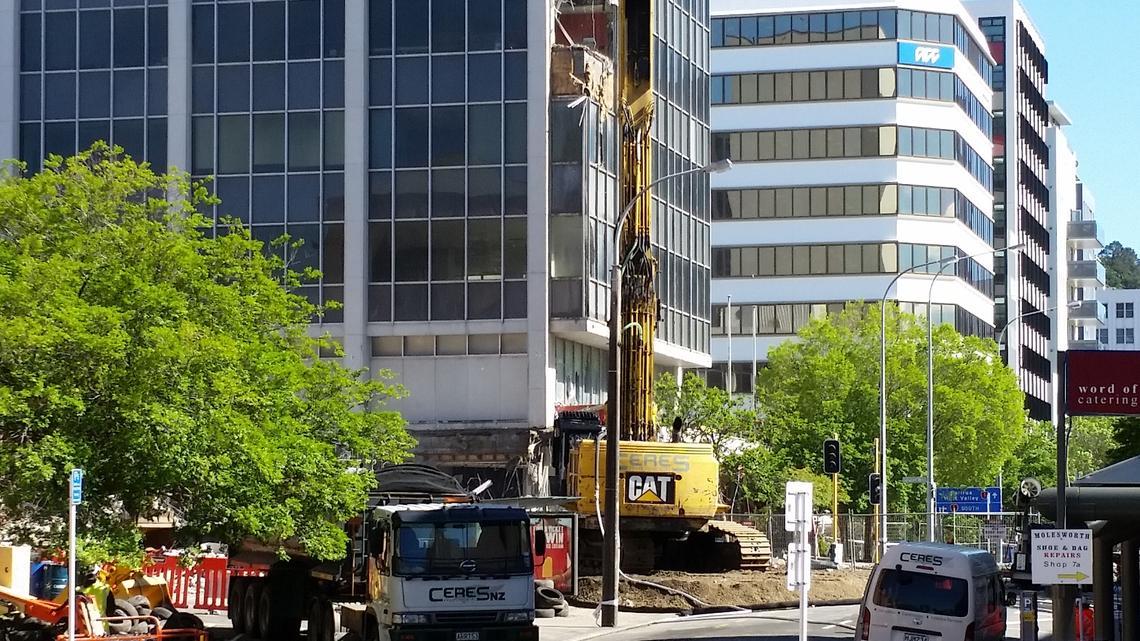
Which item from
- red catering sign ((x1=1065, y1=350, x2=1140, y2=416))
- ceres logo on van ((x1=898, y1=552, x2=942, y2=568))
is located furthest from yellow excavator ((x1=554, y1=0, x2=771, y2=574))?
red catering sign ((x1=1065, y1=350, x2=1140, y2=416))

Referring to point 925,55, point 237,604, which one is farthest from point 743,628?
point 925,55

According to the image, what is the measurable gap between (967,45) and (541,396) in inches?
1896

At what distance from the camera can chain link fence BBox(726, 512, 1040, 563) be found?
56375 millimetres

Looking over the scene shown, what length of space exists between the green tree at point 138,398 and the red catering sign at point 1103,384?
11345mm

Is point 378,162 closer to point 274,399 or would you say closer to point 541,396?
point 541,396

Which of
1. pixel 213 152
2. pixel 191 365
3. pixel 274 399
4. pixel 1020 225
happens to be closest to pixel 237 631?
pixel 274 399

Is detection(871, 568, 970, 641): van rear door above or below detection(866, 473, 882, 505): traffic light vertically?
below

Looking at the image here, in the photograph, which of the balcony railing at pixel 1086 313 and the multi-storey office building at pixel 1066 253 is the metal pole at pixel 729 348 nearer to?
the multi-storey office building at pixel 1066 253

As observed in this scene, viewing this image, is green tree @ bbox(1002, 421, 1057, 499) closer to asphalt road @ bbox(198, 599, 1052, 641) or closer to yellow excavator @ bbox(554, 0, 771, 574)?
asphalt road @ bbox(198, 599, 1052, 641)

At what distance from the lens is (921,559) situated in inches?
991

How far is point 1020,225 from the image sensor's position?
11369 cm

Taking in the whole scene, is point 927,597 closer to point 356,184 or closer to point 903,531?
point 356,184

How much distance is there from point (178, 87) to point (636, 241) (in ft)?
80.9

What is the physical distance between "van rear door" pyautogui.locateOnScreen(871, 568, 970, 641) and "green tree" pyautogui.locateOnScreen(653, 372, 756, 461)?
36269 mm
